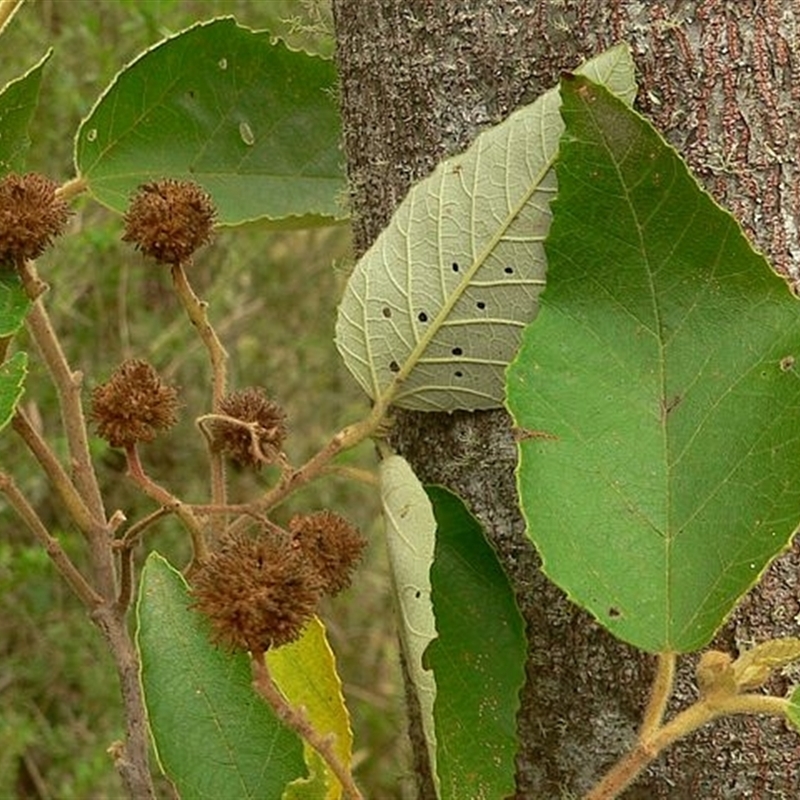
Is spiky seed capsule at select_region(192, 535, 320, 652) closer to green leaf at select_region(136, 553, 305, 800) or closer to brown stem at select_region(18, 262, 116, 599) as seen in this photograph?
green leaf at select_region(136, 553, 305, 800)

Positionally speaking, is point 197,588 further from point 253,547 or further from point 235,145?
point 235,145

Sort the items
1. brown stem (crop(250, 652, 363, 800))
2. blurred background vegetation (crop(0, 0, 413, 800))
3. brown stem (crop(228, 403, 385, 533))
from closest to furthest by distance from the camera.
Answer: brown stem (crop(250, 652, 363, 800)), brown stem (crop(228, 403, 385, 533)), blurred background vegetation (crop(0, 0, 413, 800))

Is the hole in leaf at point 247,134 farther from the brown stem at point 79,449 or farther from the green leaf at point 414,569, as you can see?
the green leaf at point 414,569

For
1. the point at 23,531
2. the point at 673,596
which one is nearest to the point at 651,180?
the point at 673,596

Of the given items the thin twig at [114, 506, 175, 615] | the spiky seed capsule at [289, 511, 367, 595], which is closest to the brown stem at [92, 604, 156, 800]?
the thin twig at [114, 506, 175, 615]

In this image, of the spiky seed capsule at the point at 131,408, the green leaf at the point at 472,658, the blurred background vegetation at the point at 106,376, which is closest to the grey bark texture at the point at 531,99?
the green leaf at the point at 472,658

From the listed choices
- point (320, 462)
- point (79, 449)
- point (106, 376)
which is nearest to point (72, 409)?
point (79, 449)

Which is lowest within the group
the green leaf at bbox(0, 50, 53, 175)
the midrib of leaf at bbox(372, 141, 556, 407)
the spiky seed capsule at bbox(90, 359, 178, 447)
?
the spiky seed capsule at bbox(90, 359, 178, 447)
